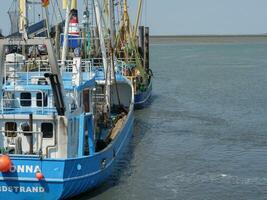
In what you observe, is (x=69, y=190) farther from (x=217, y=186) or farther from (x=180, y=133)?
(x=180, y=133)

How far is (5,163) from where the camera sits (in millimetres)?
16734

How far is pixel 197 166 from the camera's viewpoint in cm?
2433

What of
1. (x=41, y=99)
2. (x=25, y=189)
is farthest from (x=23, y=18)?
(x=25, y=189)

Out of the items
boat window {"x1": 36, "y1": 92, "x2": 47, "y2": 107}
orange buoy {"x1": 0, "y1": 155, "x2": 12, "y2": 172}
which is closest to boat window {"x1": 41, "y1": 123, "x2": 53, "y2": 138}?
boat window {"x1": 36, "y1": 92, "x2": 47, "y2": 107}

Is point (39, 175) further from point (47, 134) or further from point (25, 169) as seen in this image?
point (47, 134)

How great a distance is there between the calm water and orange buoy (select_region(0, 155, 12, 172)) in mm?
3751

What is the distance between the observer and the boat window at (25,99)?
1901cm

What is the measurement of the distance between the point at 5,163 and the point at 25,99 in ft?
9.84

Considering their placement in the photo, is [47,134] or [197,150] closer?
[47,134]

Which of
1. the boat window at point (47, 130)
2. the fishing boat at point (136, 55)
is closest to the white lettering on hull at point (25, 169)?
the boat window at point (47, 130)

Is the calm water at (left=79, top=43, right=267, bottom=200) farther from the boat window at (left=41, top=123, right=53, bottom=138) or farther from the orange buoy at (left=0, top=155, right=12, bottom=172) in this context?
the orange buoy at (left=0, top=155, right=12, bottom=172)

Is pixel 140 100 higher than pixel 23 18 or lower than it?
lower

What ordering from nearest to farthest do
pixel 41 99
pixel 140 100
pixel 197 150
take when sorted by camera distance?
pixel 41 99, pixel 197 150, pixel 140 100

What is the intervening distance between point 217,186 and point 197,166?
10.1 ft
